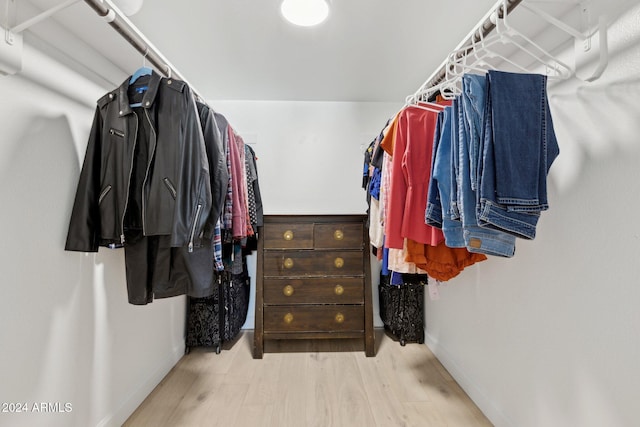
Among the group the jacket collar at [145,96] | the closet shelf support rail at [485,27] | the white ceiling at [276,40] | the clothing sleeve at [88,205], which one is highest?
the white ceiling at [276,40]

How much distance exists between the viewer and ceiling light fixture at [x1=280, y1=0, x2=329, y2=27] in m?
1.25

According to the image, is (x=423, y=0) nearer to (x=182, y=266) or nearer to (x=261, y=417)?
(x=182, y=266)

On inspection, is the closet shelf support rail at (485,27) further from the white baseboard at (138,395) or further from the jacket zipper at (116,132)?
the white baseboard at (138,395)

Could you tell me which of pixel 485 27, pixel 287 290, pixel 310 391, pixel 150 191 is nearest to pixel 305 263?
pixel 287 290

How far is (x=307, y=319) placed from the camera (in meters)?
2.15

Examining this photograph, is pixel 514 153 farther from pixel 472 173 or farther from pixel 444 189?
pixel 444 189

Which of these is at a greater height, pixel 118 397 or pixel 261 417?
pixel 118 397

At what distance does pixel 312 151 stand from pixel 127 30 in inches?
70.4

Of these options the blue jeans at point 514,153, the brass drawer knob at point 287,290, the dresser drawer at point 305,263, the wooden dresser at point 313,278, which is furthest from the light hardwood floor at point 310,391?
the blue jeans at point 514,153

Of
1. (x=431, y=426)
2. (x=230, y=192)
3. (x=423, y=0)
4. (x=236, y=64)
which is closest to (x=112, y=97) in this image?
(x=230, y=192)

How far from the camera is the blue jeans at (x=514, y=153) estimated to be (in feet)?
2.67

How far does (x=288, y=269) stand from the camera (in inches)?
85.5

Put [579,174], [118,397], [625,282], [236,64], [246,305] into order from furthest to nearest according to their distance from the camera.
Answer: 1. [246,305]
2. [236,64]
3. [118,397]
4. [579,174]
5. [625,282]

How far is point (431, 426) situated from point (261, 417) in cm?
85
